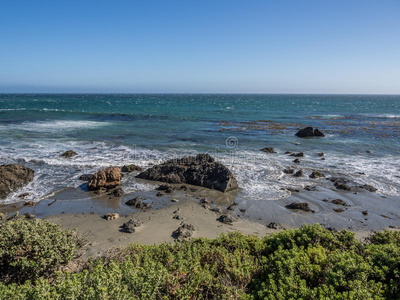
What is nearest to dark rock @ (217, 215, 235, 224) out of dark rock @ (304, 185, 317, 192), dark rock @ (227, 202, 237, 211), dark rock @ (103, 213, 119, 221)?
dark rock @ (227, 202, 237, 211)

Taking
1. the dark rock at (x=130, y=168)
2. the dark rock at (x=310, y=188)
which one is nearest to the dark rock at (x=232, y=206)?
the dark rock at (x=310, y=188)

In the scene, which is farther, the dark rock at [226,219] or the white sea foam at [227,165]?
the white sea foam at [227,165]

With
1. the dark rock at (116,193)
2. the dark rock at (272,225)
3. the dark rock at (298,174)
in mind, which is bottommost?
the dark rock at (272,225)

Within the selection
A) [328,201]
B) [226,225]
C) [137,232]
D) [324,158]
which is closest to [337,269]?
[226,225]

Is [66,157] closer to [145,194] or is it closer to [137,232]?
[145,194]

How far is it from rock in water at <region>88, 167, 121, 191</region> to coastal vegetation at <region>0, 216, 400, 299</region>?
7179 mm

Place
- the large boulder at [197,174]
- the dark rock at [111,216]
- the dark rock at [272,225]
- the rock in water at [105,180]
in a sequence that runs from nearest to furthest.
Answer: the dark rock at [272,225]
the dark rock at [111,216]
the rock in water at [105,180]
the large boulder at [197,174]

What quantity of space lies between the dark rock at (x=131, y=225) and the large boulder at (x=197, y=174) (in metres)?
4.88

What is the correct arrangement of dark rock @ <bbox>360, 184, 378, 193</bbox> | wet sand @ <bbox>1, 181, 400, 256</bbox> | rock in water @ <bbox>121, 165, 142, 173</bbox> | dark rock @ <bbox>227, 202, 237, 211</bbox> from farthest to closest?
1. rock in water @ <bbox>121, 165, 142, 173</bbox>
2. dark rock @ <bbox>360, 184, 378, 193</bbox>
3. dark rock @ <bbox>227, 202, 237, 211</bbox>
4. wet sand @ <bbox>1, 181, 400, 256</bbox>

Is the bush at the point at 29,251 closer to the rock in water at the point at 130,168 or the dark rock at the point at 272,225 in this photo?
the dark rock at the point at 272,225

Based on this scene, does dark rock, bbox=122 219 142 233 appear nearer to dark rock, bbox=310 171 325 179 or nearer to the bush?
the bush

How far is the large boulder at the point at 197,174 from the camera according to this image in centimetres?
1331

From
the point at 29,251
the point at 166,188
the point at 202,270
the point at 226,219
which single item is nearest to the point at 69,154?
the point at 166,188

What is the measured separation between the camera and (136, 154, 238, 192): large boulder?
13312mm
